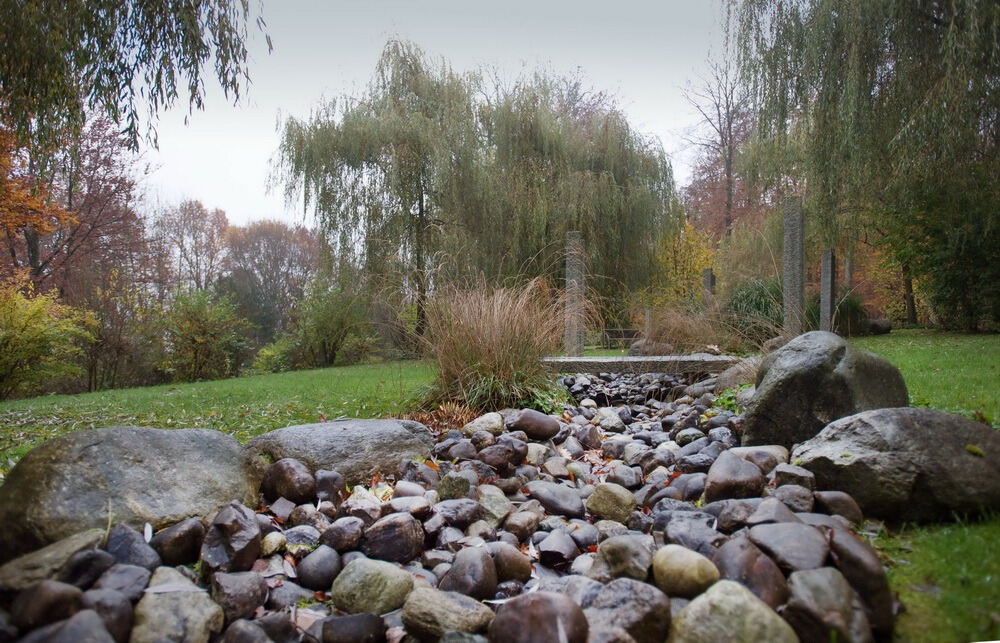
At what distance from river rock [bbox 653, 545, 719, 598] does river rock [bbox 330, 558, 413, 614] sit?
71 centimetres

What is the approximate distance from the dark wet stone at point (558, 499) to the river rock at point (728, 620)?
1069 millimetres

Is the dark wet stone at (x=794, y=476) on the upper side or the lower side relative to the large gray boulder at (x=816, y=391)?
lower

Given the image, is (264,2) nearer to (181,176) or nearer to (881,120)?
(181,176)

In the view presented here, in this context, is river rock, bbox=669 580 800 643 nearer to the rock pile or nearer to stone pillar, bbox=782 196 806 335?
the rock pile

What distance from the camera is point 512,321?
13.2 ft

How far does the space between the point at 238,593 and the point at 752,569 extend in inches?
51.6

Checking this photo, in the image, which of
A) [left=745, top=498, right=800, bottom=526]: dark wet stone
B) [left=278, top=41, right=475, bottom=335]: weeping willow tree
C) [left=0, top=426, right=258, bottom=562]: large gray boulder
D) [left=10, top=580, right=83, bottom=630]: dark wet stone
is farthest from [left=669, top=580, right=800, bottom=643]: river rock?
[left=278, top=41, right=475, bottom=335]: weeping willow tree

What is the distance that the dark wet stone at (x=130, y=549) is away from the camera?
5.21 ft

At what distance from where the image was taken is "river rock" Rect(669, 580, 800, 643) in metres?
1.22

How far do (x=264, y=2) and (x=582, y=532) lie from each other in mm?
2837

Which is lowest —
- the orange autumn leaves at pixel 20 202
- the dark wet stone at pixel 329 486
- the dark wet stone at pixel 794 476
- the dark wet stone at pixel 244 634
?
the dark wet stone at pixel 244 634

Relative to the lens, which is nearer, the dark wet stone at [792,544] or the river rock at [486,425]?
the dark wet stone at [792,544]

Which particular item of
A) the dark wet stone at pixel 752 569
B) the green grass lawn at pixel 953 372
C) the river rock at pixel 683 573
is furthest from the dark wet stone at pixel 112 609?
the green grass lawn at pixel 953 372

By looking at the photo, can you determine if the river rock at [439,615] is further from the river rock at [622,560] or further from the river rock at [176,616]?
the river rock at [176,616]
